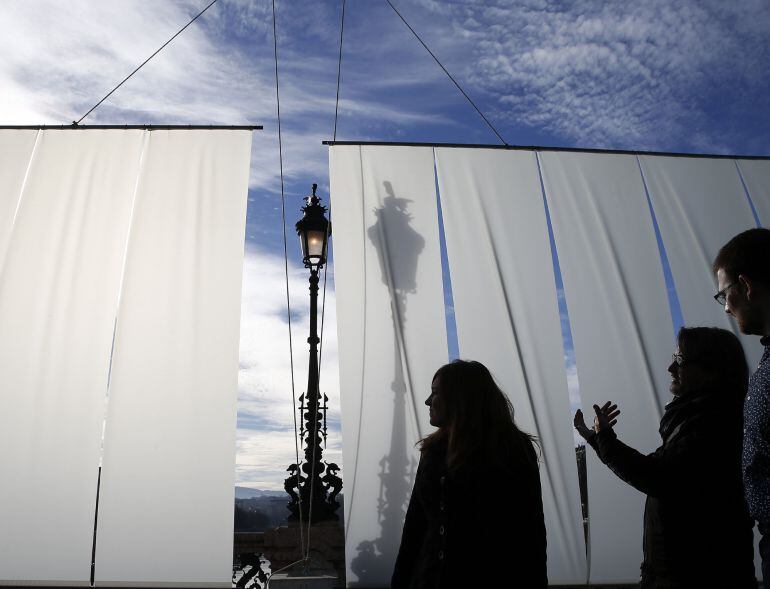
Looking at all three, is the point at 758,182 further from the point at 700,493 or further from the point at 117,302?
the point at 117,302

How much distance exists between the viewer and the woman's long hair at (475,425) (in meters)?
1.78

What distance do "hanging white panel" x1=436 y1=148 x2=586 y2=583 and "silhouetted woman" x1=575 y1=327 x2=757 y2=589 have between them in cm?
260

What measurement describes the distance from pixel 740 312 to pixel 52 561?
437 centimetres

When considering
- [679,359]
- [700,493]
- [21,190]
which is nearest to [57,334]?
[21,190]

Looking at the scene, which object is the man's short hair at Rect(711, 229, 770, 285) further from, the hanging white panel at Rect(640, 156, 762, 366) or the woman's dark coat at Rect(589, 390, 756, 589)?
the hanging white panel at Rect(640, 156, 762, 366)

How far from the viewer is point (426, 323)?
186 inches

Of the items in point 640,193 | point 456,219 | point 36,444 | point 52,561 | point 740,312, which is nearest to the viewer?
point 740,312

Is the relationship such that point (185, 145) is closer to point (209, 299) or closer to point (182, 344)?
point (209, 299)

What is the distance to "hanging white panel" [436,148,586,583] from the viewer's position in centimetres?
444

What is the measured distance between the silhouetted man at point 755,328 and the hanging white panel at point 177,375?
137 inches

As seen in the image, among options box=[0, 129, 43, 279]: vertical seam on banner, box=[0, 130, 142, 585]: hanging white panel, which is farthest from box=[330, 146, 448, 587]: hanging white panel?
box=[0, 129, 43, 279]: vertical seam on banner

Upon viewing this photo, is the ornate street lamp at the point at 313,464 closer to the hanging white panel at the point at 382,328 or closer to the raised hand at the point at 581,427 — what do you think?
the hanging white panel at the point at 382,328

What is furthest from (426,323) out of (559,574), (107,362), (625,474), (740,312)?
(740,312)

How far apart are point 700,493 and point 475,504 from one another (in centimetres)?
72
